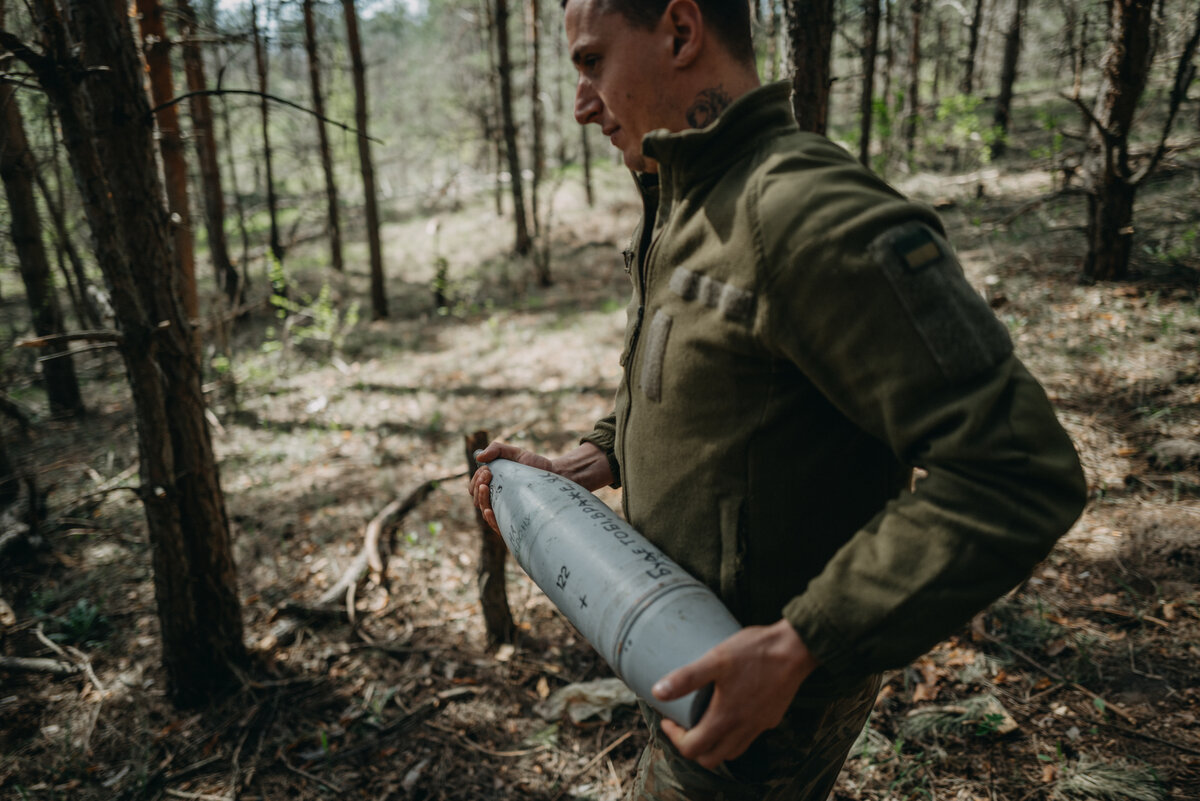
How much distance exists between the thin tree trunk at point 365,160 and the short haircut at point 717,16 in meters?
11.3

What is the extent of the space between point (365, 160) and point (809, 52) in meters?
10.1

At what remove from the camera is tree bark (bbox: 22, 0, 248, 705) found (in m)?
2.98

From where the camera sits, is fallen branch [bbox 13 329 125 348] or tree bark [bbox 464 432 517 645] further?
tree bark [bbox 464 432 517 645]

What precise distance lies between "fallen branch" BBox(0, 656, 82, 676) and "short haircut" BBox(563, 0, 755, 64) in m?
5.16

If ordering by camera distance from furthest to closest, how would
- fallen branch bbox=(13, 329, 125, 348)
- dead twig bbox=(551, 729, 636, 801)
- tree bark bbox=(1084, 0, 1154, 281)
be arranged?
tree bark bbox=(1084, 0, 1154, 281) < dead twig bbox=(551, 729, 636, 801) < fallen branch bbox=(13, 329, 125, 348)

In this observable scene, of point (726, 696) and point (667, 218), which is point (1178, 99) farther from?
point (726, 696)

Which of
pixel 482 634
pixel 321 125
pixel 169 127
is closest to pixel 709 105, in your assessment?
pixel 482 634

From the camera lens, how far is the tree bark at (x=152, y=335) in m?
2.98

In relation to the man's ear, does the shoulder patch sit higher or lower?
lower

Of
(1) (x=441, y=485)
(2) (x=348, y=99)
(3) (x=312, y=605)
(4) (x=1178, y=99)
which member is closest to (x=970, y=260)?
(4) (x=1178, y=99)

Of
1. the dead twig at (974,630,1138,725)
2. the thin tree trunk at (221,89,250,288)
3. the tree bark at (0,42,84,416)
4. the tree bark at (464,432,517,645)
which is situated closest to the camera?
the dead twig at (974,630,1138,725)

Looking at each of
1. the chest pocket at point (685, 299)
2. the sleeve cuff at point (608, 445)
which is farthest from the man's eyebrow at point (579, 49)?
the sleeve cuff at point (608, 445)

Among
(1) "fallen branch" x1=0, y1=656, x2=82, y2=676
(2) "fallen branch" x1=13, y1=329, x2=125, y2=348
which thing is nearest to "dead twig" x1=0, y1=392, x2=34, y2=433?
(1) "fallen branch" x1=0, y1=656, x2=82, y2=676

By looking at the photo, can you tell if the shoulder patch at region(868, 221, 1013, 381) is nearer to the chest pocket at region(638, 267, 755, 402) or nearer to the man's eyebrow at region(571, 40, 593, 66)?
the chest pocket at region(638, 267, 755, 402)
